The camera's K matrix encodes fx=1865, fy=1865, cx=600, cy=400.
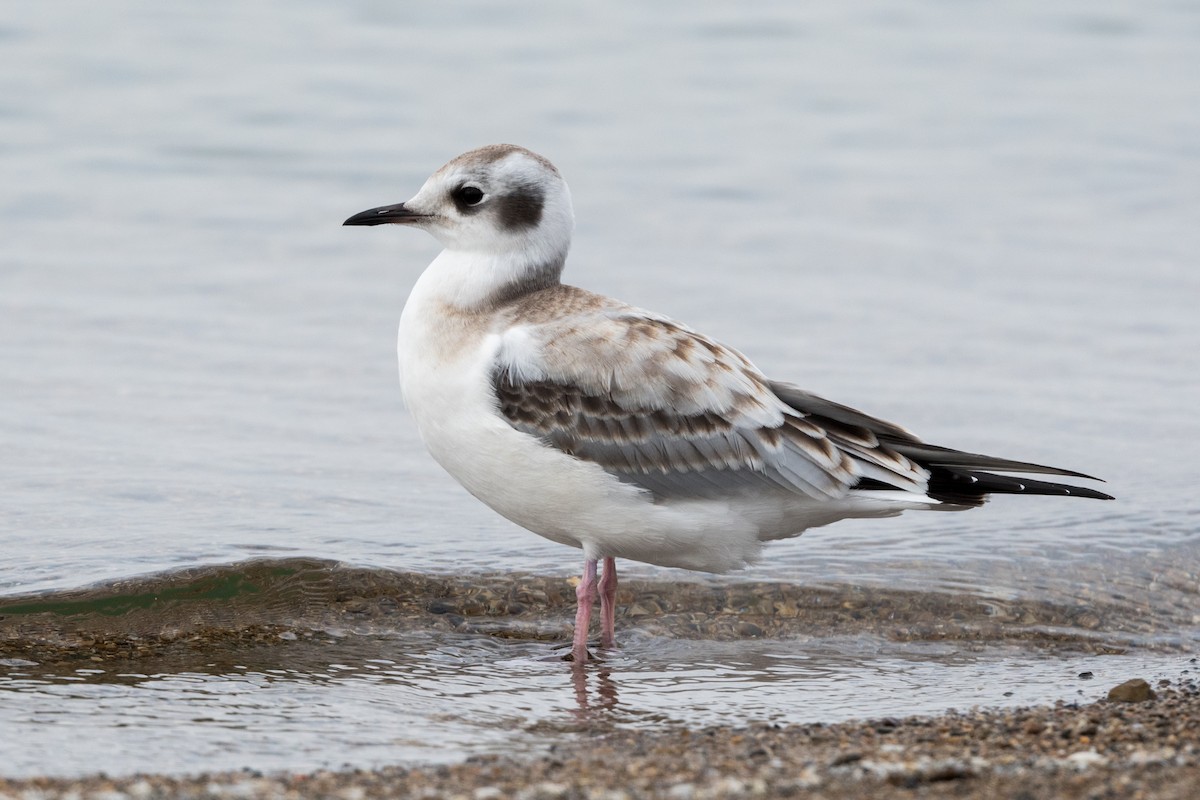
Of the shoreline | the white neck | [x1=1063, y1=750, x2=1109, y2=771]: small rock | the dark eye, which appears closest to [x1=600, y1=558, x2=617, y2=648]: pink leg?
the white neck

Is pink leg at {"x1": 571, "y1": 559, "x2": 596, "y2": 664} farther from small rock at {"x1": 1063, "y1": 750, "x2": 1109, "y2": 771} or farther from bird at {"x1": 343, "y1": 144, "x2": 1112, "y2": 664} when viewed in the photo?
small rock at {"x1": 1063, "y1": 750, "x2": 1109, "y2": 771}

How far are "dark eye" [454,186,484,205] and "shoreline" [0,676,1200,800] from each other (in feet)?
7.93

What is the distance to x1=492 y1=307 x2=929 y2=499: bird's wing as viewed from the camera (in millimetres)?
7371

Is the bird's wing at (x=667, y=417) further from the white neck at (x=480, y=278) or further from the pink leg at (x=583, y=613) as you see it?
the pink leg at (x=583, y=613)

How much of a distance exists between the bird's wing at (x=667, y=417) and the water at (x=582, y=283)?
850 mm

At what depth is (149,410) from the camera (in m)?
11.2

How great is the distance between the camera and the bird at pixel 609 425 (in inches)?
289

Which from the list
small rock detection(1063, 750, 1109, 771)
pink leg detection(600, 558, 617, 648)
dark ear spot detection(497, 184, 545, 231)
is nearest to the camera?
small rock detection(1063, 750, 1109, 771)

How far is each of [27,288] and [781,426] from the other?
24.3 feet

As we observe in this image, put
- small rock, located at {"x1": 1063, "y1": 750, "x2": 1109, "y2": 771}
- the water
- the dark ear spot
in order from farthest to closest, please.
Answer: the dark ear spot → the water → small rock, located at {"x1": 1063, "y1": 750, "x2": 1109, "y2": 771}

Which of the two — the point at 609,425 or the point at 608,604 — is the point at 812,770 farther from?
the point at 608,604

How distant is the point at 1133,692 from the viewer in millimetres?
6973

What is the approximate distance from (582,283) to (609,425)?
6.22m

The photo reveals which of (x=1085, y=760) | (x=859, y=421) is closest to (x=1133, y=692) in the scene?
(x=1085, y=760)
